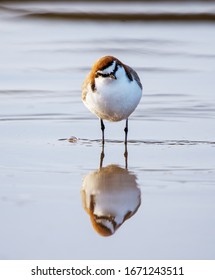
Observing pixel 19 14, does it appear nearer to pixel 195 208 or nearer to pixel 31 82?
pixel 31 82

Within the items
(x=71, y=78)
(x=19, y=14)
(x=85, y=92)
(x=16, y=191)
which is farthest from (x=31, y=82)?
(x=19, y=14)

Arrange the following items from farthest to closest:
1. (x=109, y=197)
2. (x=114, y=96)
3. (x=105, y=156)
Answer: (x=114, y=96) → (x=105, y=156) → (x=109, y=197)

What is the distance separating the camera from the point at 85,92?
11680mm

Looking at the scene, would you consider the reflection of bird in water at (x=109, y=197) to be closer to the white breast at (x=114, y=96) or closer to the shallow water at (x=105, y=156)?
the shallow water at (x=105, y=156)

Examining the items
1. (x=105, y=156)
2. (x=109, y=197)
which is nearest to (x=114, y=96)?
(x=105, y=156)

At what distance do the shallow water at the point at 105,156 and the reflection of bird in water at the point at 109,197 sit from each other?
2 cm

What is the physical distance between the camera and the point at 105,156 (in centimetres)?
1094

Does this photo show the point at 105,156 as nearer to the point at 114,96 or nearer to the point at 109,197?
the point at 114,96

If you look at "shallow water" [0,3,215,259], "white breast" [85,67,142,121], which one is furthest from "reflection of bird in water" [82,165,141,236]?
"white breast" [85,67,142,121]

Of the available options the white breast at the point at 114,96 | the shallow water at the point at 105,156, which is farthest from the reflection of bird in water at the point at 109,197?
the white breast at the point at 114,96

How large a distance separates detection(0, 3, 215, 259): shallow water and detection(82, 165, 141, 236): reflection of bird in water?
2 centimetres

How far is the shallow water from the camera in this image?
796 centimetres

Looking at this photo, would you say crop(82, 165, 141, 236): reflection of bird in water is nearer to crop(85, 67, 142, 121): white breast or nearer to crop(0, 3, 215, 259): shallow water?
crop(0, 3, 215, 259): shallow water

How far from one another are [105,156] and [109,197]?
6.36 feet
